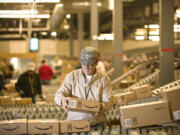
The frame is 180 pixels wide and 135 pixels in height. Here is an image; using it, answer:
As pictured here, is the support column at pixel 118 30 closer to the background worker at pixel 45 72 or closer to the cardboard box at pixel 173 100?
the background worker at pixel 45 72

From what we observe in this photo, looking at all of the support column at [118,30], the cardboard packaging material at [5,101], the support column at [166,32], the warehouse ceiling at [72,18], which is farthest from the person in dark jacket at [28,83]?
the support column at [118,30]

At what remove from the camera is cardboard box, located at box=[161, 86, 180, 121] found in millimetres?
4260

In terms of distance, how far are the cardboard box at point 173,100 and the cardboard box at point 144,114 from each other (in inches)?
4.3

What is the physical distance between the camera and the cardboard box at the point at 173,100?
426cm

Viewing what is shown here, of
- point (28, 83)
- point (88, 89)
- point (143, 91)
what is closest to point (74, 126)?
point (88, 89)

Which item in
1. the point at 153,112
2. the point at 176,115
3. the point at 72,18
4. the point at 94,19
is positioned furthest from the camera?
the point at 72,18

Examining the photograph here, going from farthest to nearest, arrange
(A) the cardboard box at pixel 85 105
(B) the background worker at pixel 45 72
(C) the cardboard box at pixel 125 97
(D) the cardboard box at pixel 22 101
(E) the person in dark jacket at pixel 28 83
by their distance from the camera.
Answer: (B) the background worker at pixel 45 72 → (E) the person in dark jacket at pixel 28 83 → (D) the cardboard box at pixel 22 101 → (C) the cardboard box at pixel 125 97 → (A) the cardboard box at pixel 85 105

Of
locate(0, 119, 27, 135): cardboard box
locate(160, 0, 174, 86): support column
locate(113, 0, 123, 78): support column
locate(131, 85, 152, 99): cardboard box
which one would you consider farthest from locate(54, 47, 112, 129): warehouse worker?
locate(113, 0, 123, 78): support column

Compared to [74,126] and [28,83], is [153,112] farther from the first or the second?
[28,83]

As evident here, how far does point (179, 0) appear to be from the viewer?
36.0 feet

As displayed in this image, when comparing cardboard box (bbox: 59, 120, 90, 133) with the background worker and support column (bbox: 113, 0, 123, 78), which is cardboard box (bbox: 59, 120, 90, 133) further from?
the background worker

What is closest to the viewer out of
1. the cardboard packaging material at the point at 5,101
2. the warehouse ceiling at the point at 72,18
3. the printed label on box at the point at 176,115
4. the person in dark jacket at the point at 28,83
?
the printed label on box at the point at 176,115

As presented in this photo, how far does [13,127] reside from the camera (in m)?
3.95

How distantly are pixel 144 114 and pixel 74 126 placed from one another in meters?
0.84
